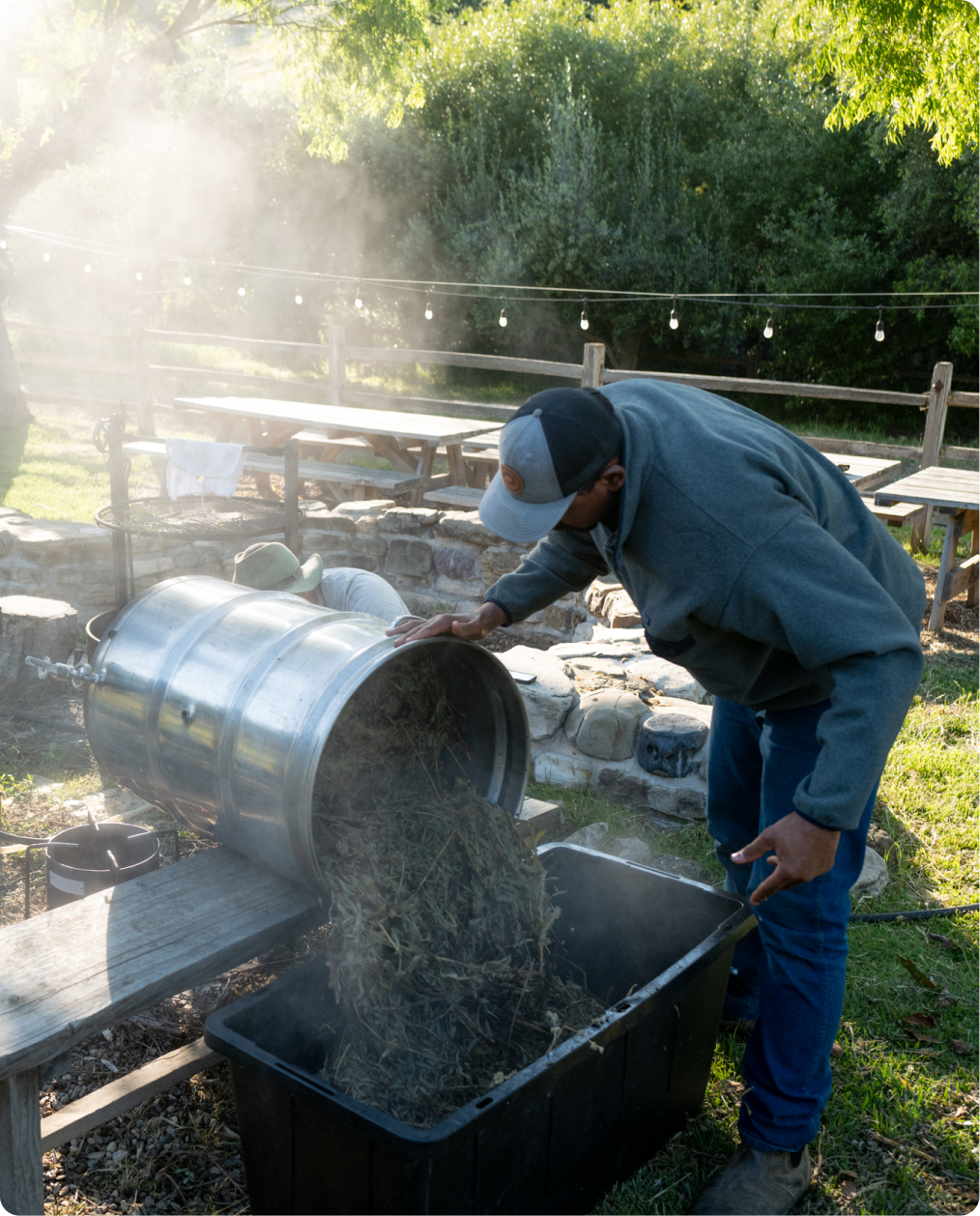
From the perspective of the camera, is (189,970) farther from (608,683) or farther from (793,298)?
(793,298)

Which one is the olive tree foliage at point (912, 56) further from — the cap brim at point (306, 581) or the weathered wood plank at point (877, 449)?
the cap brim at point (306, 581)

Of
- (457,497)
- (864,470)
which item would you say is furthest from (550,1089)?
(864,470)

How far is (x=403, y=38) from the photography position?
520 inches

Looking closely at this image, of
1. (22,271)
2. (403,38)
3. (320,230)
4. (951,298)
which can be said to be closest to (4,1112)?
(403,38)

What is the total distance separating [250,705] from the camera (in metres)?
2.31

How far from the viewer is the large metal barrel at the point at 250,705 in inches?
88.7

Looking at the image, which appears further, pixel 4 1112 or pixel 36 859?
pixel 36 859

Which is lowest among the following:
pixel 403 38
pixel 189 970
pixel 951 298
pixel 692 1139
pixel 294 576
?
pixel 692 1139

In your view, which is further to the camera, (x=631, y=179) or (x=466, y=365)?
(x=631, y=179)

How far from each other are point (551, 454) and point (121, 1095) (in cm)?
178

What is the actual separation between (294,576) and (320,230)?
64.3 ft

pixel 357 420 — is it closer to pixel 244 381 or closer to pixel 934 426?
pixel 244 381

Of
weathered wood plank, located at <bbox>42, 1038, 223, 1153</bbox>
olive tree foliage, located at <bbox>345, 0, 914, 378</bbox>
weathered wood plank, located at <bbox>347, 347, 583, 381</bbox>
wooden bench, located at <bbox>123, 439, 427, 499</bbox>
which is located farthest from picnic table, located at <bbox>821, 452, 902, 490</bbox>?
olive tree foliage, located at <bbox>345, 0, 914, 378</bbox>

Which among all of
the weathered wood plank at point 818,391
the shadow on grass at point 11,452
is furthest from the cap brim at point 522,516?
the shadow on grass at point 11,452
